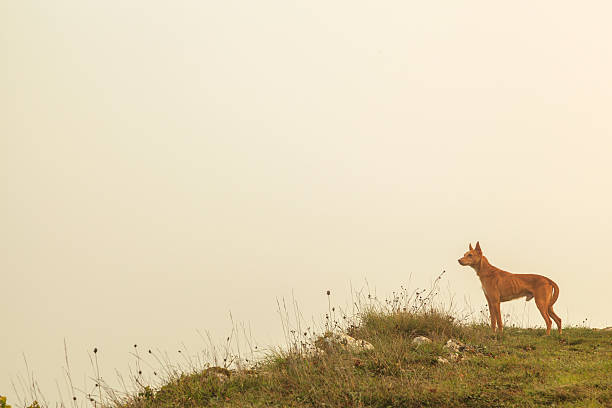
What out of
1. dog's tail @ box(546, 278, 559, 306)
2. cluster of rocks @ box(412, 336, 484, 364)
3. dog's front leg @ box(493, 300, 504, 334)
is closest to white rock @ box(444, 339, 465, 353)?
cluster of rocks @ box(412, 336, 484, 364)

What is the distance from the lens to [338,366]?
9648mm

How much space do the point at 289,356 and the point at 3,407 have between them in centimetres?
485

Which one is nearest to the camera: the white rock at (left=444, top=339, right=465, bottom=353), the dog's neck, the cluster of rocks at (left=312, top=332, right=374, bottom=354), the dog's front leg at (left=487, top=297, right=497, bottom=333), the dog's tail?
the cluster of rocks at (left=312, top=332, right=374, bottom=354)

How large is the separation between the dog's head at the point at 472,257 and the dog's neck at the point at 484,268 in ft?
0.26

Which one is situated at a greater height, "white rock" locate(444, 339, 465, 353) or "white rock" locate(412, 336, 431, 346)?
"white rock" locate(412, 336, 431, 346)

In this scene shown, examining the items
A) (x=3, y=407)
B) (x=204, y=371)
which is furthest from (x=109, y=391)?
(x=3, y=407)

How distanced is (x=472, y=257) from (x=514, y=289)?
1.30m

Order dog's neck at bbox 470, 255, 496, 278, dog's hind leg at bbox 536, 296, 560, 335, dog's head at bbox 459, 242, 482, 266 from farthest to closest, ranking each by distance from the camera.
Result: dog's head at bbox 459, 242, 482, 266
dog's neck at bbox 470, 255, 496, 278
dog's hind leg at bbox 536, 296, 560, 335

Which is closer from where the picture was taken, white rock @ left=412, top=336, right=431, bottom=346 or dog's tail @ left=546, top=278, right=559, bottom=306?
white rock @ left=412, top=336, right=431, bottom=346

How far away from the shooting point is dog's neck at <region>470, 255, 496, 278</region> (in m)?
14.3

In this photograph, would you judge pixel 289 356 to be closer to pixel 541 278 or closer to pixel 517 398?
pixel 517 398

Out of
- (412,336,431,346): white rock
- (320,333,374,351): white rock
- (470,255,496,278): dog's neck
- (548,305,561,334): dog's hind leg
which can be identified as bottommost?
(548,305,561,334): dog's hind leg

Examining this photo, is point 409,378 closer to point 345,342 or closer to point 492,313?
point 345,342

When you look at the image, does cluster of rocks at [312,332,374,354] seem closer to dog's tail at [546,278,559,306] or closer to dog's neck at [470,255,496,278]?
dog's neck at [470,255,496,278]
